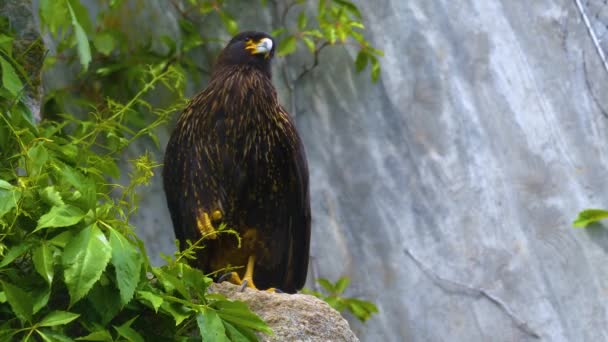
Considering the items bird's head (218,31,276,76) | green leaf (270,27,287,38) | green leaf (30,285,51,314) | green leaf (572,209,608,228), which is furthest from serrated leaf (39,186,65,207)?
green leaf (572,209,608,228)

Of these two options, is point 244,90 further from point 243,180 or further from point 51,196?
point 51,196

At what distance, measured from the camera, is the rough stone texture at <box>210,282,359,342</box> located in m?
3.03

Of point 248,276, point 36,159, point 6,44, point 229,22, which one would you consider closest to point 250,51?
point 248,276

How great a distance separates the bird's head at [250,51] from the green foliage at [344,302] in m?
1.34

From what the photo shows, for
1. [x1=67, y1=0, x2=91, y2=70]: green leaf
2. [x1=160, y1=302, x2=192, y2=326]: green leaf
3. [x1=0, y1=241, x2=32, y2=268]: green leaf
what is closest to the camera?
[x1=0, y1=241, x2=32, y2=268]: green leaf

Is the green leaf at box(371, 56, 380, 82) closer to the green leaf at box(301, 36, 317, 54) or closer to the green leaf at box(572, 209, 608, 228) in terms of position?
the green leaf at box(301, 36, 317, 54)

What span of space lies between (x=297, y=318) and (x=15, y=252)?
0.87 m

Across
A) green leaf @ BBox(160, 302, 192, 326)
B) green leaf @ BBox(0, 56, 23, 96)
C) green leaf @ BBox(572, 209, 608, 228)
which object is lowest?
green leaf @ BBox(572, 209, 608, 228)

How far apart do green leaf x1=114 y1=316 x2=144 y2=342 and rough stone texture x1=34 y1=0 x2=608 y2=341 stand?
8.87 feet

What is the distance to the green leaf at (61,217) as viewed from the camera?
98.3 inches

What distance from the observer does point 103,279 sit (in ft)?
8.60

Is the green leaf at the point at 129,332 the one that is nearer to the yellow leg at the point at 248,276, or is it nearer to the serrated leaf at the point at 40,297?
the serrated leaf at the point at 40,297

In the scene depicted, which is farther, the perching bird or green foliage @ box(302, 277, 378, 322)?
green foliage @ box(302, 277, 378, 322)

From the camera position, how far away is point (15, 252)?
8.48ft
